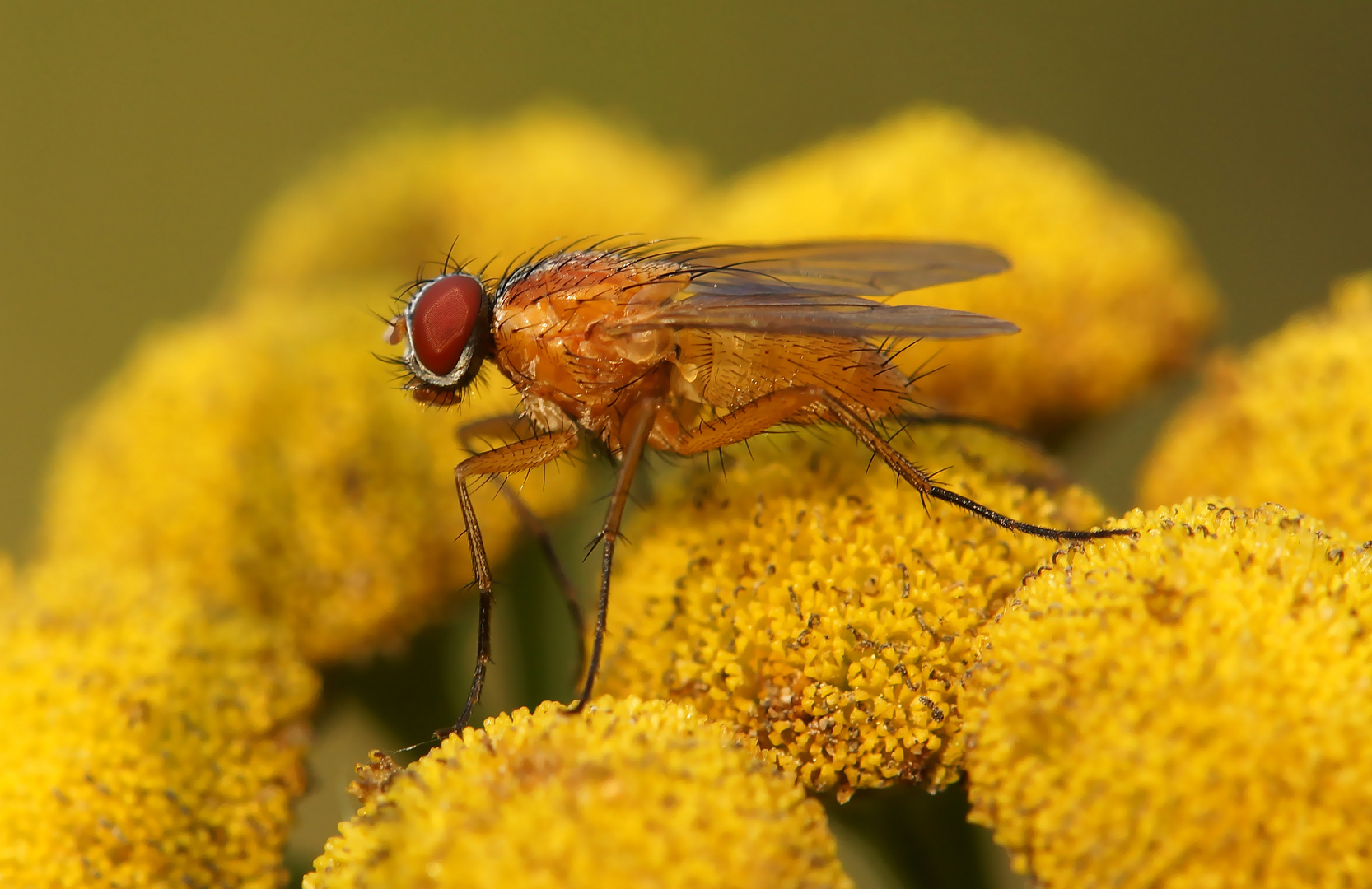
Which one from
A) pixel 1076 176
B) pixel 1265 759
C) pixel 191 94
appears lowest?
pixel 1265 759

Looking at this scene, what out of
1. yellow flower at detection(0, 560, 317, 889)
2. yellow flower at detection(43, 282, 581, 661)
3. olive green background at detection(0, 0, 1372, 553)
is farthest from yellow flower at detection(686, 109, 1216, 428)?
olive green background at detection(0, 0, 1372, 553)

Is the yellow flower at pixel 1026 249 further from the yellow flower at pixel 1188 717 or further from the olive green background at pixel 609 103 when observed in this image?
the olive green background at pixel 609 103

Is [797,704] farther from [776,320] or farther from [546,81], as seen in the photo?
[546,81]

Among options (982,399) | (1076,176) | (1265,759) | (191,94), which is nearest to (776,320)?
(982,399)

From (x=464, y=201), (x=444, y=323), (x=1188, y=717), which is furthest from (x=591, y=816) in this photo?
(x=464, y=201)

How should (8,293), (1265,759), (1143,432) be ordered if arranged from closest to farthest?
1. (1265,759)
2. (1143,432)
3. (8,293)

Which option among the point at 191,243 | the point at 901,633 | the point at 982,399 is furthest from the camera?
the point at 191,243

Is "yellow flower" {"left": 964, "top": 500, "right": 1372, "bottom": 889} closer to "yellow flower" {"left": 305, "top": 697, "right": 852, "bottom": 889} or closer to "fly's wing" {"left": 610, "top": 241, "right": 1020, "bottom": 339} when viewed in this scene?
"yellow flower" {"left": 305, "top": 697, "right": 852, "bottom": 889}
